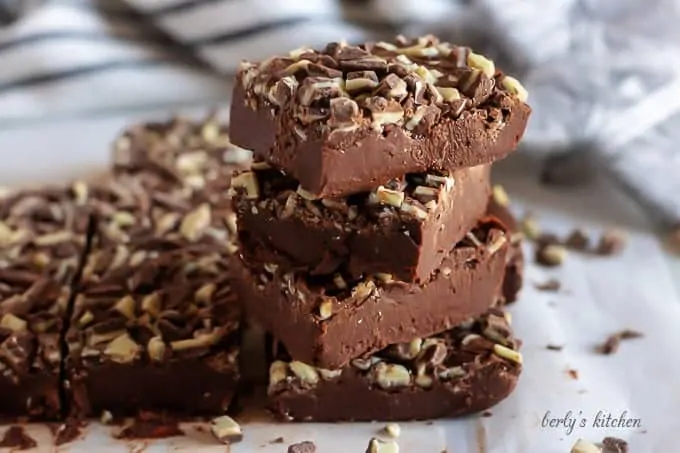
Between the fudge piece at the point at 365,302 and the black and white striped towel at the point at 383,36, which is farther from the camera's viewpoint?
the black and white striped towel at the point at 383,36

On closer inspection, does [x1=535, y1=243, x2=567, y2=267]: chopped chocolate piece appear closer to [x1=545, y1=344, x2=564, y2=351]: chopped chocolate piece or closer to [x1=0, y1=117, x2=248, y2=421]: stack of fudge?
[x1=545, y1=344, x2=564, y2=351]: chopped chocolate piece

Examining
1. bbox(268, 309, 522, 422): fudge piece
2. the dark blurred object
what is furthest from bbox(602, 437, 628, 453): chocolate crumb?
the dark blurred object

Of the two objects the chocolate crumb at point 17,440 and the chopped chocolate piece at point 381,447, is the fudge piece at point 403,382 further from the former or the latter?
the chocolate crumb at point 17,440

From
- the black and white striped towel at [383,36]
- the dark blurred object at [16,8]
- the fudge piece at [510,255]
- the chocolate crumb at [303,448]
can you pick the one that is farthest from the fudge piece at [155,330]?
the dark blurred object at [16,8]

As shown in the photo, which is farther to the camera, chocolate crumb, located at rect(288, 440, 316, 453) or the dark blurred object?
the dark blurred object

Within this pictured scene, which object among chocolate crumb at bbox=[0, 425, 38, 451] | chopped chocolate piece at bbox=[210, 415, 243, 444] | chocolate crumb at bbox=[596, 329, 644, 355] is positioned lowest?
chocolate crumb at bbox=[0, 425, 38, 451]

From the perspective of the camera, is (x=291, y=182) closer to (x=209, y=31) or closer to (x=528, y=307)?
(x=528, y=307)

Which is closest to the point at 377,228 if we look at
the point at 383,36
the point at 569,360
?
the point at 569,360

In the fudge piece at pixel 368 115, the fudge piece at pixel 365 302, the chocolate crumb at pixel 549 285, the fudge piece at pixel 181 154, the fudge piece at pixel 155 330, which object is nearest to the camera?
the fudge piece at pixel 368 115
